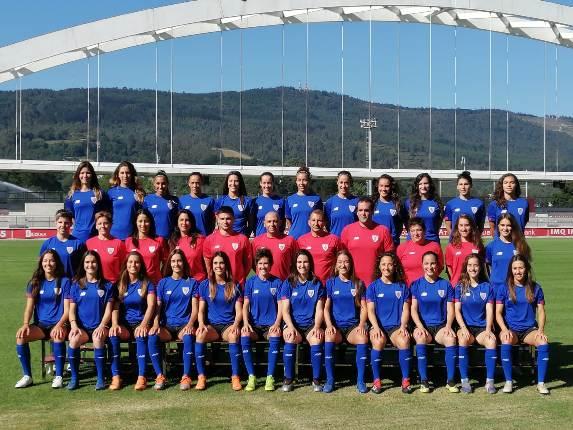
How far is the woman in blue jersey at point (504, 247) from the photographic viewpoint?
7.63 m

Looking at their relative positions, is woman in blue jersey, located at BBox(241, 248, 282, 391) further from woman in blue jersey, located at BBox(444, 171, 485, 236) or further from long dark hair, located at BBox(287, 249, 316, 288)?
woman in blue jersey, located at BBox(444, 171, 485, 236)

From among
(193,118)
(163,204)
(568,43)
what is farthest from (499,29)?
(193,118)

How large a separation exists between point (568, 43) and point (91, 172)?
3075cm

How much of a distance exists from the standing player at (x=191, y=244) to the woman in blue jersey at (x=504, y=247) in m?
2.66

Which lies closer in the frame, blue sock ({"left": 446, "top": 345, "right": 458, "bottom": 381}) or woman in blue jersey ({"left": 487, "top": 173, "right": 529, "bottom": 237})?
blue sock ({"left": 446, "top": 345, "right": 458, "bottom": 381})

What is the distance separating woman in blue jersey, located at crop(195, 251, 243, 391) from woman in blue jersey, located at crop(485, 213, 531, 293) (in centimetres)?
228

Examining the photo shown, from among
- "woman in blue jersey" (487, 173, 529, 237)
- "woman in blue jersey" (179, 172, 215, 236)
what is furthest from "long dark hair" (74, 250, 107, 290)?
"woman in blue jersey" (487, 173, 529, 237)

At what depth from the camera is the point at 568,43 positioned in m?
35.1

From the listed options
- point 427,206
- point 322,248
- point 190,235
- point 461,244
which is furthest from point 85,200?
point 461,244

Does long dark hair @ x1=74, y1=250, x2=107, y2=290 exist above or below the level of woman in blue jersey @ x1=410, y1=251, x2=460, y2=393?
above

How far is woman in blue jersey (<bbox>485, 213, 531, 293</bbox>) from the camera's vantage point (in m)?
7.63

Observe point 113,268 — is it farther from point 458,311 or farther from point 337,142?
point 337,142

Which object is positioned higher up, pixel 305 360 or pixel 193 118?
pixel 193 118

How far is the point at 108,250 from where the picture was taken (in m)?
7.82
